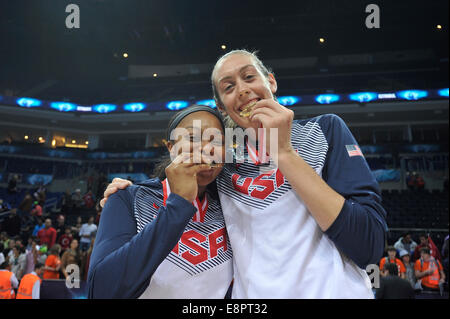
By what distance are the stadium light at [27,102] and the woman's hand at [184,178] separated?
2168 cm

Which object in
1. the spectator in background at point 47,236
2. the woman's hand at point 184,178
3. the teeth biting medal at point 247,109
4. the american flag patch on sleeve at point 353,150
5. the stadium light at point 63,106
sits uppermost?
the stadium light at point 63,106

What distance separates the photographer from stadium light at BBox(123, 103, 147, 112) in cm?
1967

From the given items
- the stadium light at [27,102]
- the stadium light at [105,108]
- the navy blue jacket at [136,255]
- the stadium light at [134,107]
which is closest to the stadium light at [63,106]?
the stadium light at [27,102]

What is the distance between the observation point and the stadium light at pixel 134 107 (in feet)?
64.5

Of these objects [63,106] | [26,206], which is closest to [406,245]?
[26,206]

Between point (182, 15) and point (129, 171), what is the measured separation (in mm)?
8503

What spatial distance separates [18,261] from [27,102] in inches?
590

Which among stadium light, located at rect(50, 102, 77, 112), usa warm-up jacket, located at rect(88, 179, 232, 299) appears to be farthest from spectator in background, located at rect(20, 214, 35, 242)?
usa warm-up jacket, located at rect(88, 179, 232, 299)

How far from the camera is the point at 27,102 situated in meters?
19.4

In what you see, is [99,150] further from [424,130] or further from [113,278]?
[113,278]

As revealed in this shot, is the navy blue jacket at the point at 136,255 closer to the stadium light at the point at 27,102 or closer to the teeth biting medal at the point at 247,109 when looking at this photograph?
the teeth biting medal at the point at 247,109
